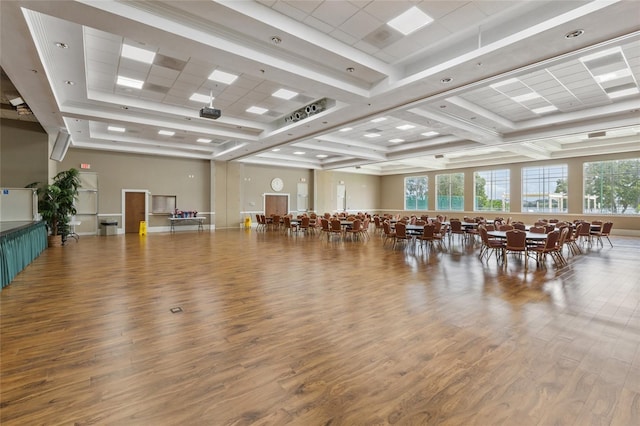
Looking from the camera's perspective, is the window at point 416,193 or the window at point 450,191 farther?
the window at point 416,193

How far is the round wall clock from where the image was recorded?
19.0m

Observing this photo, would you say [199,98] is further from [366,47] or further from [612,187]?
[612,187]

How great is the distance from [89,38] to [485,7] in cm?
638

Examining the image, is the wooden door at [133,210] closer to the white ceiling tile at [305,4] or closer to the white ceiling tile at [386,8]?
the white ceiling tile at [305,4]

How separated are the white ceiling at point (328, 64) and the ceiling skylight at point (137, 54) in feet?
0.43

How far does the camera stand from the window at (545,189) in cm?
1530

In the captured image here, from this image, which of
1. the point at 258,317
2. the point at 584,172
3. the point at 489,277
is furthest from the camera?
Answer: the point at 584,172

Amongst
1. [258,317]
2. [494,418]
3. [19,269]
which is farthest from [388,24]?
[19,269]

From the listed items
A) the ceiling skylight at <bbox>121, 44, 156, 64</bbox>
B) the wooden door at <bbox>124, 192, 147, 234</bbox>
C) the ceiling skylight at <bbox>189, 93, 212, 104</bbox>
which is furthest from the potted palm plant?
the ceiling skylight at <bbox>121, 44, 156, 64</bbox>

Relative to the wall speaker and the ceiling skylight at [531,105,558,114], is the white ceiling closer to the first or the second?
the ceiling skylight at [531,105,558,114]

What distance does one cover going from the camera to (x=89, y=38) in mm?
5230

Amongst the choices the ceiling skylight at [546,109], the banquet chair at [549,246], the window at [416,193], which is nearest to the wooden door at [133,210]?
the banquet chair at [549,246]

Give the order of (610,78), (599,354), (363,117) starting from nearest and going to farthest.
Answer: (599,354), (610,78), (363,117)

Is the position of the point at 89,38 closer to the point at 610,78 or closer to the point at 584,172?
the point at 610,78
